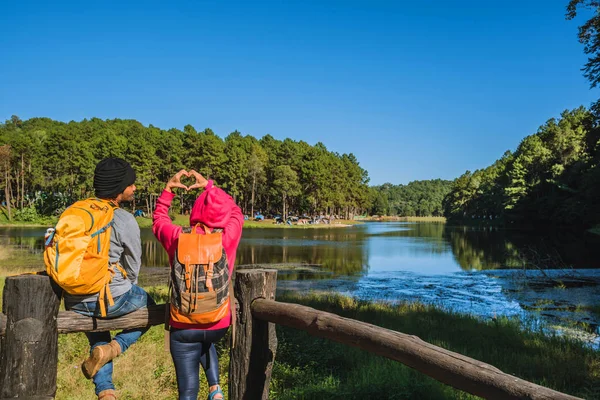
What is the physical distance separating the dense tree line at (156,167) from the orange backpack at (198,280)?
202ft

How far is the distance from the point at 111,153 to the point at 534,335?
72041 millimetres

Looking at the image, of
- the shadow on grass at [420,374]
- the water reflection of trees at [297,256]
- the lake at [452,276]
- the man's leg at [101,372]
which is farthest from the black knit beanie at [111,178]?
the water reflection of trees at [297,256]

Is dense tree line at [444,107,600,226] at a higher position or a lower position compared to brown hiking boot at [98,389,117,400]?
higher

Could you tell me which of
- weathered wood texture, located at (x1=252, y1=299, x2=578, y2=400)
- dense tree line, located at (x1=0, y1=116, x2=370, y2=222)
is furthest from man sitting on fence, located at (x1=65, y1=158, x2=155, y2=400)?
dense tree line, located at (x1=0, y1=116, x2=370, y2=222)

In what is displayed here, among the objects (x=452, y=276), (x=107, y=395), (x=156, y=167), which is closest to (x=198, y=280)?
(x=107, y=395)

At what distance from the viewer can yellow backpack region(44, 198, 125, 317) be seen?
280cm

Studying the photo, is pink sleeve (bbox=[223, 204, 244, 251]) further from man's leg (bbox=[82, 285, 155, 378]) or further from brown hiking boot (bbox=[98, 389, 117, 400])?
brown hiking boot (bbox=[98, 389, 117, 400])

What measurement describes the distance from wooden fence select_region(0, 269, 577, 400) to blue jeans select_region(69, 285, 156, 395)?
0.06m

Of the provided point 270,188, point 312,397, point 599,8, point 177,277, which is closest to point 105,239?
point 177,277

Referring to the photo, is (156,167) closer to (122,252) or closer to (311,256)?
(311,256)

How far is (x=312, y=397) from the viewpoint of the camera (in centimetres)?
489

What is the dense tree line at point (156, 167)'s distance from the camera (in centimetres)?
6384

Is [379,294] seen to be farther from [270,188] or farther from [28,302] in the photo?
[270,188]

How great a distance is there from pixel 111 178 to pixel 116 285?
30.9 inches
